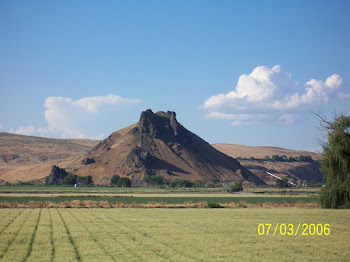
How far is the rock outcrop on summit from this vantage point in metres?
165

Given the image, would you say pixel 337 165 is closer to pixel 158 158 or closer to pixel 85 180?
pixel 85 180

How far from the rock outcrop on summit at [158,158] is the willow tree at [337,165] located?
11278 centimetres

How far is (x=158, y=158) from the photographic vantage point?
174125mm

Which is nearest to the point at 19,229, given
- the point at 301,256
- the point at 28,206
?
the point at 301,256

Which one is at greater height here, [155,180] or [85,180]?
[155,180]

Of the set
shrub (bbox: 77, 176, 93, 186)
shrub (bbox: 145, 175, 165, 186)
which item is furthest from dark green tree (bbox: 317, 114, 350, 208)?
shrub (bbox: 77, 176, 93, 186)

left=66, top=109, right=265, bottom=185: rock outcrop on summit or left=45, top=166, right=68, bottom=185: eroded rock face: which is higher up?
left=66, top=109, right=265, bottom=185: rock outcrop on summit

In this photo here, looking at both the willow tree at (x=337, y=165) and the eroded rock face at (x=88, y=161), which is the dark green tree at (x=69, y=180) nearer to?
the eroded rock face at (x=88, y=161)

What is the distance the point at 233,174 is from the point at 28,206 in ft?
429

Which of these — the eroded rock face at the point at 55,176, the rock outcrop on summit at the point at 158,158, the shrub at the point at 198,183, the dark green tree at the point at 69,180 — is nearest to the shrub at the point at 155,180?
the rock outcrop on summit at the point at 158,158

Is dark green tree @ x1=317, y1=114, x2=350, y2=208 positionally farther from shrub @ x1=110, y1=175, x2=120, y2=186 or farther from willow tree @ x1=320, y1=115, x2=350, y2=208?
shrub @ x1=110, y1=175, x2=120, y2=186

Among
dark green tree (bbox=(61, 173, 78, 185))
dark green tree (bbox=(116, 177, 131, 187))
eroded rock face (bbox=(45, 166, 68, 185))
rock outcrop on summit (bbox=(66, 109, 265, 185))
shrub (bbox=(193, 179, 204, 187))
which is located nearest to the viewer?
dark green tree (bbox=(116, 177, 131, 187))
